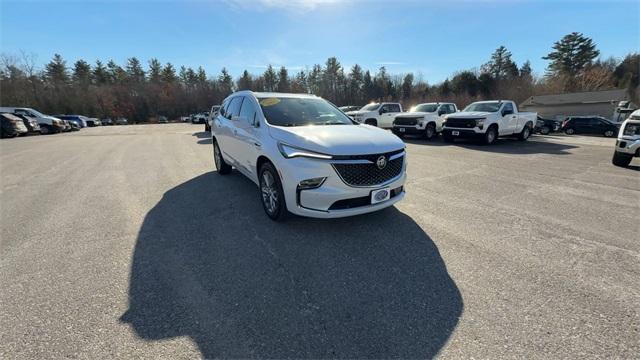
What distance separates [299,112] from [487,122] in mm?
10625

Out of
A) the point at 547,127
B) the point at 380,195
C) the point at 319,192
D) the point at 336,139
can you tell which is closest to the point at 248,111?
the point at 336,139

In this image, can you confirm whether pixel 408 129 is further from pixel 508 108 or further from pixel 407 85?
pixel 407 85

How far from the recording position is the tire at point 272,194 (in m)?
3.82

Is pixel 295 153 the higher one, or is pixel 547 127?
pixel 295 153

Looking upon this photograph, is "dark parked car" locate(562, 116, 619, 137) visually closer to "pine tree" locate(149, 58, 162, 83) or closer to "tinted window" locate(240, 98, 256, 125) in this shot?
"tinted window" locate(240, 98, 256, 125)

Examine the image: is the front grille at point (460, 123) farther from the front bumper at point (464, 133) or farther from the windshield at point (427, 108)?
the windshield at point (427, 108)

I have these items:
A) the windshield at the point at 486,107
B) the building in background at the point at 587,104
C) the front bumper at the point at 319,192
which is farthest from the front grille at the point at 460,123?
the building in background at the point at 587,104

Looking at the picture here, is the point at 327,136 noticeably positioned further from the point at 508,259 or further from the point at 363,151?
the point at 508,259

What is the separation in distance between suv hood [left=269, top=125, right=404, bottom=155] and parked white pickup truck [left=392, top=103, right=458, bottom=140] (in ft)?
37.9

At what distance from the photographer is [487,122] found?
12352 millimetres

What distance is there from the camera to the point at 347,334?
7.05 feet

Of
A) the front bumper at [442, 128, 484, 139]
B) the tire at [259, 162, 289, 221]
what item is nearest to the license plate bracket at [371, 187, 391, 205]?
the tire at [259, 162, 289, 221]

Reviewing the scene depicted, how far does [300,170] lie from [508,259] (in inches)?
97.8

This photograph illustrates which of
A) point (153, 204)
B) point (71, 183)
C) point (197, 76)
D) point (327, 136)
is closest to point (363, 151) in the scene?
point (327, 136)
